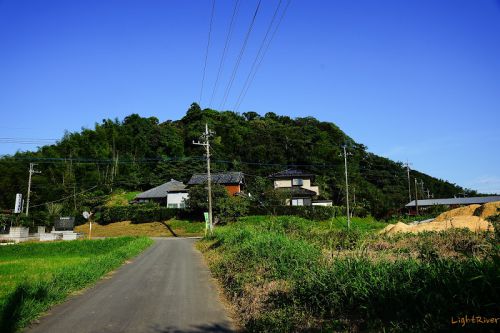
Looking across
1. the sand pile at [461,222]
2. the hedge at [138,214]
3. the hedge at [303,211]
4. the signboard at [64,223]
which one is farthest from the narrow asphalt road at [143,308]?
the hedge at [138,214]

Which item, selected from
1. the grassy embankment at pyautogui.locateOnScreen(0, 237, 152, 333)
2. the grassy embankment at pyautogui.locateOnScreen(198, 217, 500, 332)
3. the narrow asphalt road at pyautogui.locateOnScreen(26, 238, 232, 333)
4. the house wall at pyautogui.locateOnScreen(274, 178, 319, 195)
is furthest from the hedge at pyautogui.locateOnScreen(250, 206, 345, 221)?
the grassy embankment at pyautogui.locateOnScreen(198, 217, 500, 332)

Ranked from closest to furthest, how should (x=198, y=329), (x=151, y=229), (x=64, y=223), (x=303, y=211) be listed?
(x=198, y=329) < (x=64, y=223) < (x=303, y=211) < (x=151, y=229)

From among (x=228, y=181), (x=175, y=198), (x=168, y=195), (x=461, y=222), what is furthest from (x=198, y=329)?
(x=168, y=195)

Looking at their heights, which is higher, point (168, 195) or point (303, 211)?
point (168, 195)

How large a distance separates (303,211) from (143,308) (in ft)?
133

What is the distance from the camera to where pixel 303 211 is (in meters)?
47.7

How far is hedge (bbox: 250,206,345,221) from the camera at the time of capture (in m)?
47.3

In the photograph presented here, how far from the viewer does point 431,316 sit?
15.2ft

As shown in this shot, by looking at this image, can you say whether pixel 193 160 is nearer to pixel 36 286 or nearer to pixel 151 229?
pixel 151 229

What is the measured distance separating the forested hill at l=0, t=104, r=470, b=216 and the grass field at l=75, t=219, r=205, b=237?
37.0ft

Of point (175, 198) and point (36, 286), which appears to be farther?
point (175, 198)

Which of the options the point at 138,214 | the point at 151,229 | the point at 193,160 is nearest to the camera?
the point at 151,229

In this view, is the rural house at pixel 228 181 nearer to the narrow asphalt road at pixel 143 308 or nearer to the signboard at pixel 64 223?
the signboard at pixel 64 223

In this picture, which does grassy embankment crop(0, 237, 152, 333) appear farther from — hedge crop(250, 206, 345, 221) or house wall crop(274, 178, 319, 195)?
house wall crop(274, 178, 319, 195)
